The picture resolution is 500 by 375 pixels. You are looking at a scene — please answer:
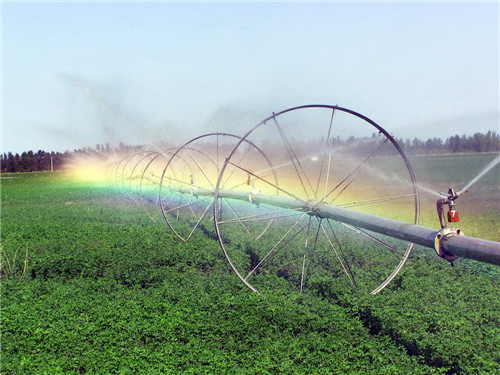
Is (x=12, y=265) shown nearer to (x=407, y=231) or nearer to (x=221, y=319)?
(x=221, y=319)

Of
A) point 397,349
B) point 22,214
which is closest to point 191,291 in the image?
point 397,349

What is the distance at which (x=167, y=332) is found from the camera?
16.3 feet

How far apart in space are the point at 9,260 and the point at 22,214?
7147 millimetres

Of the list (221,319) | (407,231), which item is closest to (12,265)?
(221,319)

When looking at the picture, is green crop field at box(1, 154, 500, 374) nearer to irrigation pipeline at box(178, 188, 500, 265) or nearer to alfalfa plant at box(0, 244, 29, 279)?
alfalfa plant at box(0, 244, 29, 279)

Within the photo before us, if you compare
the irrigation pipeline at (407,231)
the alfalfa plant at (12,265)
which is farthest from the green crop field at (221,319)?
the irrigation pipeline at (407,231)

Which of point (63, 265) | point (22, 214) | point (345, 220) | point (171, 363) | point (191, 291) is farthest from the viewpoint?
point (22, 214)

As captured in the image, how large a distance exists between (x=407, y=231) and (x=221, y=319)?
228cm

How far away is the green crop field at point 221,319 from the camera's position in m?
4.33

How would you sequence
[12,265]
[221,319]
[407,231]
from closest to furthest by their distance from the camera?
[407,231]
[221,319]
[12,265]

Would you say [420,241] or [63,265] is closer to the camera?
[420,241]

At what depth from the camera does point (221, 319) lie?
525cm

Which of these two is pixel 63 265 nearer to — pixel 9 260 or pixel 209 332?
pixel 9 260

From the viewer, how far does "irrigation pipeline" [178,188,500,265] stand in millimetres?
3738
